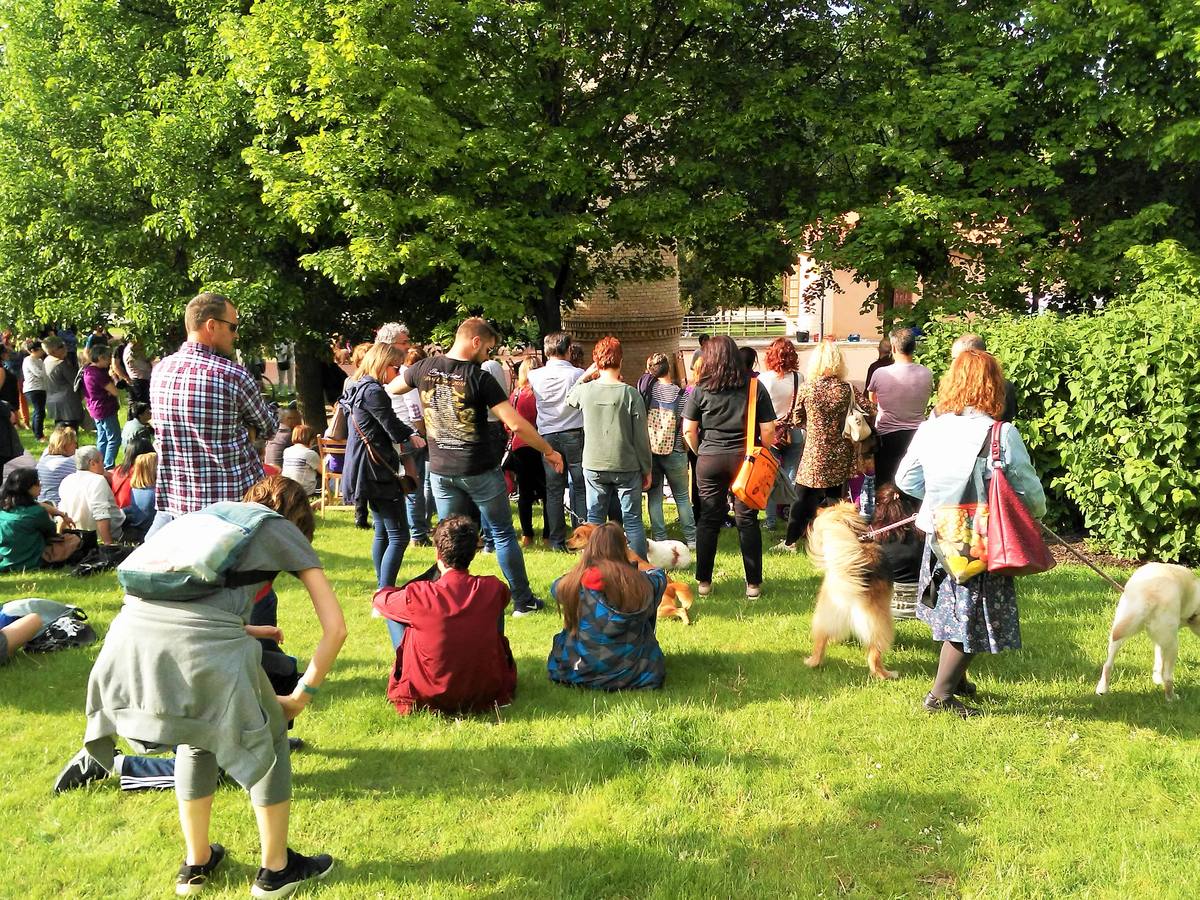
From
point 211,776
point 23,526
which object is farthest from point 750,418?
point 23,526

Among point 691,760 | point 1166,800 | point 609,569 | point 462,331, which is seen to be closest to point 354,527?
point 462,331

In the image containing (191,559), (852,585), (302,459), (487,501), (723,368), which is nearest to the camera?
(191,559)

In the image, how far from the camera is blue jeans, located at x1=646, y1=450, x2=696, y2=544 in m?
A: 8.24

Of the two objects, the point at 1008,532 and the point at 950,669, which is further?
the point at 950,669

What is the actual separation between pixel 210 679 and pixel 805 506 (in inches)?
232

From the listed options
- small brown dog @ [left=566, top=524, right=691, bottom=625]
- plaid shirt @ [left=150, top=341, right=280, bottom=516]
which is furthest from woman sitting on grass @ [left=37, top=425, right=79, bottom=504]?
small brown dog @ [left=566, top=524, right=691, bottom=625]

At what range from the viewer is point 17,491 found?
293 inches

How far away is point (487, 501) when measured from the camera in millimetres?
6199

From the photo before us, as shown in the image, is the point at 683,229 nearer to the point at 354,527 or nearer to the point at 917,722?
the point at 354,527

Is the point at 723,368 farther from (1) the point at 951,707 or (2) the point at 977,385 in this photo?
(1) the point at 951,707

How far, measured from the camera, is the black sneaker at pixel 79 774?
4199 millimetres

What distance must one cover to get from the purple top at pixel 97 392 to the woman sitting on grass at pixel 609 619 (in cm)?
957

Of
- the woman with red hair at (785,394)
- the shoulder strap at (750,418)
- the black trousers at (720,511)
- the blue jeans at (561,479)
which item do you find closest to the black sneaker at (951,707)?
the black trousers at (720,511)

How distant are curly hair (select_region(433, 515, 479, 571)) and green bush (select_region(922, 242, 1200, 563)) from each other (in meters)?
5.25
